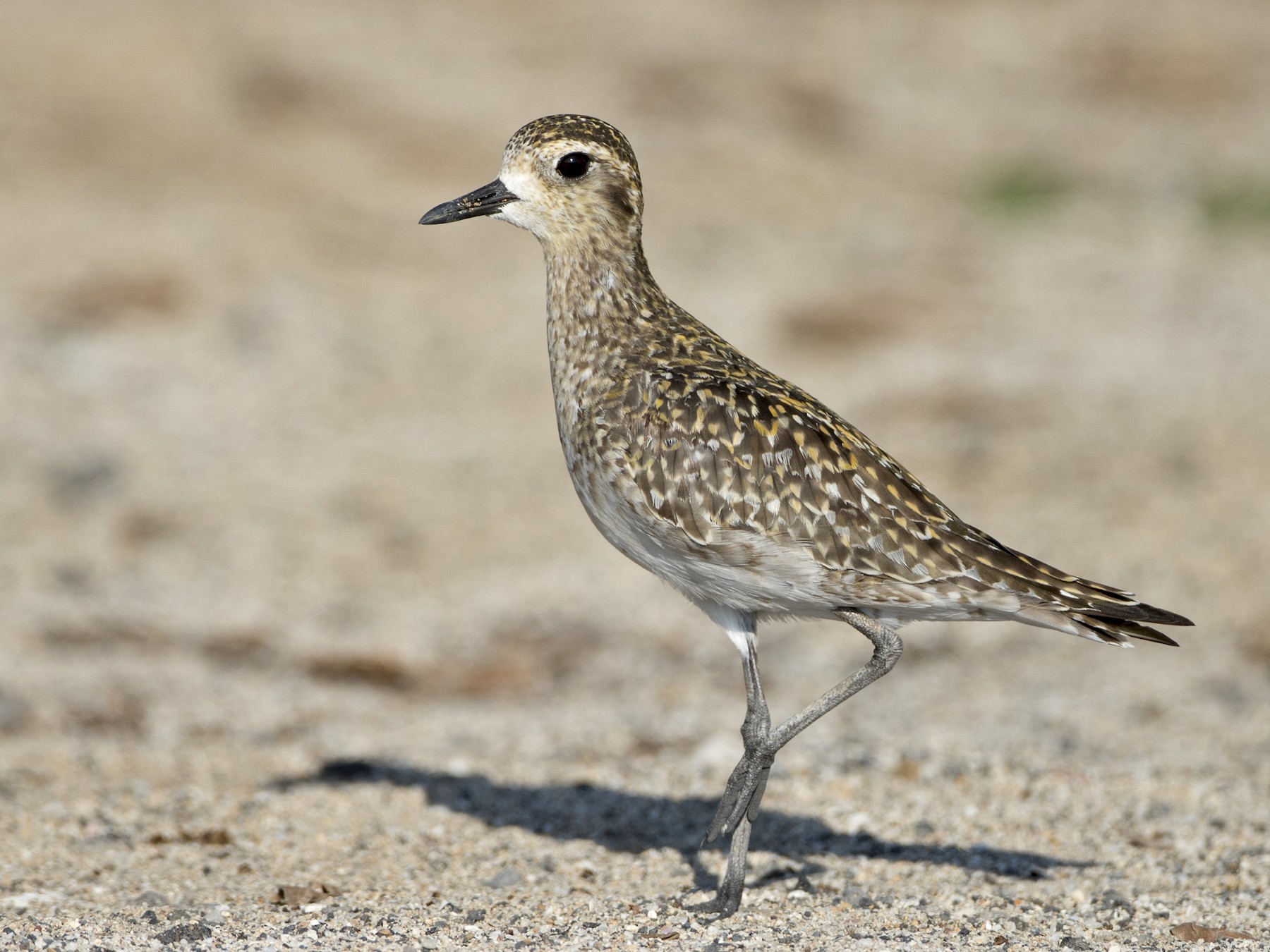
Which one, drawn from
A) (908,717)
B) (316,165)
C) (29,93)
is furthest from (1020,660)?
(29,93)

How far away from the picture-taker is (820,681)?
10312 mm

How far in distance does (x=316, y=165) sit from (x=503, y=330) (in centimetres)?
458

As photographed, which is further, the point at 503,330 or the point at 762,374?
the point at 503,330

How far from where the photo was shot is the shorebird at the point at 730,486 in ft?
19.3

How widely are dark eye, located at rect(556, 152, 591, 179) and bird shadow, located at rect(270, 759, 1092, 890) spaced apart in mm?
3053

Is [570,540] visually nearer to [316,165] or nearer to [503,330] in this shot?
[503,330]

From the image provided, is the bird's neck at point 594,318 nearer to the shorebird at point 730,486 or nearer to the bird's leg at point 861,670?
the shorebird at point 730,486

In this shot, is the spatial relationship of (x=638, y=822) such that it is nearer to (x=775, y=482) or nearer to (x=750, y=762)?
(x=750, y=762)

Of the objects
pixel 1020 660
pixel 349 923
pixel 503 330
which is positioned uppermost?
pixel 503 330

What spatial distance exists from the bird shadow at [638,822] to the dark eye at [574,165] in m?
3.05

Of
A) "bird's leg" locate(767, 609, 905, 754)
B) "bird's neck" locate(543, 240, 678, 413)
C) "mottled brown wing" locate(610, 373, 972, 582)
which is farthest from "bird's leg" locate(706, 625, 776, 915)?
"bird's neck" locate(543, 240, 678, 413)

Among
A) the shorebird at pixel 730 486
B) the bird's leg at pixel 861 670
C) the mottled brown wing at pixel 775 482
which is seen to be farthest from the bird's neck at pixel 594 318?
the bird's leg at pixel 861 670

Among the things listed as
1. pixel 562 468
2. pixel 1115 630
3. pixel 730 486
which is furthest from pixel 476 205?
pixel 562 468

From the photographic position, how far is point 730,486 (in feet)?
19.5
